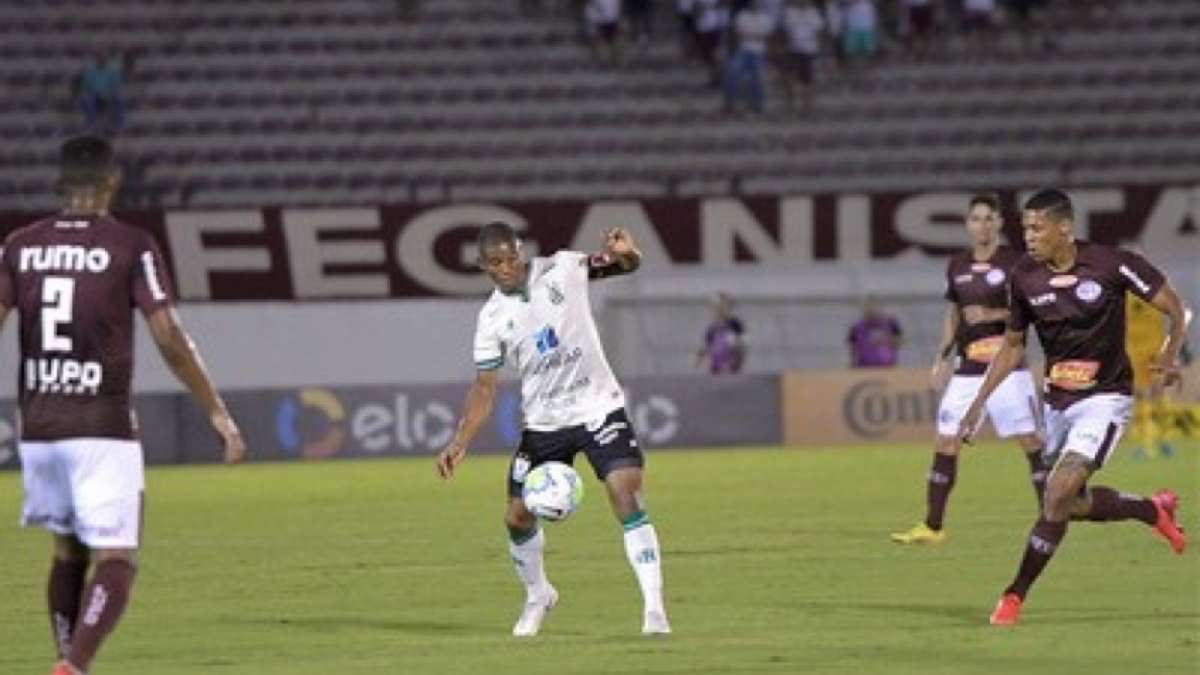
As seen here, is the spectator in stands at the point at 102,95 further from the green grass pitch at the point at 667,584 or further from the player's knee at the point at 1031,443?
the player's knee at the point at 1031,443

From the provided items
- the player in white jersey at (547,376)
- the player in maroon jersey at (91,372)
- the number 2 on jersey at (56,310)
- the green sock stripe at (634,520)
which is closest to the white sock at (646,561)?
the green sock stripe at (634,520)

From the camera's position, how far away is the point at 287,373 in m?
37.8

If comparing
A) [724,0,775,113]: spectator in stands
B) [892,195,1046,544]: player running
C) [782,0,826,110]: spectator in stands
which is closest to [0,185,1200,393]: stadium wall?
[724,0,775,113]: spectator in stands

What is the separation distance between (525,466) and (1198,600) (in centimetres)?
368

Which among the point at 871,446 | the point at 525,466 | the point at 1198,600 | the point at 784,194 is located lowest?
the point at 871,446

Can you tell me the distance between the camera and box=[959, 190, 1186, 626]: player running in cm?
1585

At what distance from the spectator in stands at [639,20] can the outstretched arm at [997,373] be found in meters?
28.2

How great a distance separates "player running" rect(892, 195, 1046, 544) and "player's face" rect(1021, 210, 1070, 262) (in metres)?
5.51

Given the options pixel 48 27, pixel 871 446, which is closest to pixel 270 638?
pixel 871 446

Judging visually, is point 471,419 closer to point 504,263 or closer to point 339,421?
point 504,263

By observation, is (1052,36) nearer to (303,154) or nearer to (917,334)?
(917,334)

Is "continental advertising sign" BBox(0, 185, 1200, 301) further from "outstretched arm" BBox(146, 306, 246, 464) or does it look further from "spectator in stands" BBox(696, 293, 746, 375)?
"outstretched arm" BBox(146, 306, 246, 464)

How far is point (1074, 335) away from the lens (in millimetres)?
16156

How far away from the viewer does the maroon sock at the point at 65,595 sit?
12.5 metres
